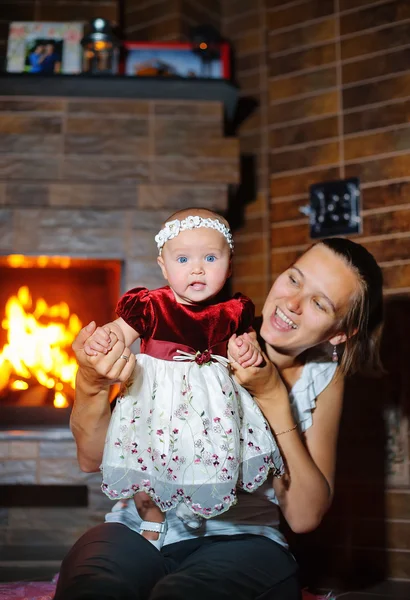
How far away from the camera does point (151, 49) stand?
223cm

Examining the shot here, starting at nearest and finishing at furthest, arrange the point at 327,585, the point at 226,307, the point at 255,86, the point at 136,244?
the point at 226,307
the point at 327,585
the point at 136,244
the point at 255,86

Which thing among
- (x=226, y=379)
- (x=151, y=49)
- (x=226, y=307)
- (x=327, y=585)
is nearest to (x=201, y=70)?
(x=151, y=49)

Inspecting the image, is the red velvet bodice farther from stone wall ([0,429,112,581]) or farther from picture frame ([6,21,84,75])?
picture frame ([6,21,84,75])

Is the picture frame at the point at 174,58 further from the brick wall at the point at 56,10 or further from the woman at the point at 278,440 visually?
the woman at the point at 278,440

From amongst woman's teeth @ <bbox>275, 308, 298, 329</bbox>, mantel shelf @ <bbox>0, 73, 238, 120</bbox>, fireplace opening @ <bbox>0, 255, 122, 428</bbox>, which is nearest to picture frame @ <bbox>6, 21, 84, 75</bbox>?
mantel shelf @ <bbox>0, 73, 238, 120</bbox>

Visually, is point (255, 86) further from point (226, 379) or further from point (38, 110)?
point (226, 379)

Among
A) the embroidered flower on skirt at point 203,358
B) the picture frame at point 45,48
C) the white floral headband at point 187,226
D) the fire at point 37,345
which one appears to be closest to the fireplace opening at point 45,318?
the fire at point 37,345

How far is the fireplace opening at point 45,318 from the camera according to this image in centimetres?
217

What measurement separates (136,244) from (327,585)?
1.21m

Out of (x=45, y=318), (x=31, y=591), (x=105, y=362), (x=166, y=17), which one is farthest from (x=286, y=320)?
(x=166, y=17)

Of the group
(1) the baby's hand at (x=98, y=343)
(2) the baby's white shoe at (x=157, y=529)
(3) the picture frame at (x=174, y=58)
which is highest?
(3) the picture frame at (x=174, y=58)

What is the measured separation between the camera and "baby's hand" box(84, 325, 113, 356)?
112 cm

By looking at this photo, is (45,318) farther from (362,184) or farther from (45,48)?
(362,184)

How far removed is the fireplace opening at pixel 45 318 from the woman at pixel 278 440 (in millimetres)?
887
